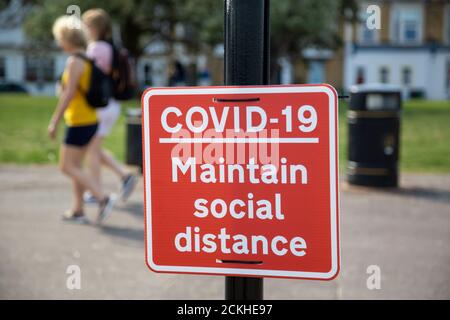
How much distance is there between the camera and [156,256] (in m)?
2.27

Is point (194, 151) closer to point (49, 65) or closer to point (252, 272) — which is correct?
point (252, 272)

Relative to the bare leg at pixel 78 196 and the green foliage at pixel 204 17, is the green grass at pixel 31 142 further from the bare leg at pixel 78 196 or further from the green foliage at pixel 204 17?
the green foliage at pixel 204 17

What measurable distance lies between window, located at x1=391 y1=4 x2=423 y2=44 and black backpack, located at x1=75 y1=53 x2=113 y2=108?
52.8m

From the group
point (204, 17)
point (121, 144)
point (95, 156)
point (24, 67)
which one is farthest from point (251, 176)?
point (24, 67)

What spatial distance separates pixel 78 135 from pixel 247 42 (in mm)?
4342

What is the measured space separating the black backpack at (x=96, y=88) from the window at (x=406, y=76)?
5310 centimetres

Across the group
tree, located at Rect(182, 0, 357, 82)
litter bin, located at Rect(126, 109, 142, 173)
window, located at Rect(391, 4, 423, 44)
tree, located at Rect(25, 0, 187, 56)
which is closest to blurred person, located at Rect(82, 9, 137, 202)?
litter bin, located at Rect(126, 109, 142, 173)

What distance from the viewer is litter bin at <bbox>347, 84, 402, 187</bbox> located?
821 cm

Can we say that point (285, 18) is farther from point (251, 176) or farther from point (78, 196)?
point (251, 176)

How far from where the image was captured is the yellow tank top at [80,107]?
6.34 meters

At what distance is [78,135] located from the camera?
6359 mm

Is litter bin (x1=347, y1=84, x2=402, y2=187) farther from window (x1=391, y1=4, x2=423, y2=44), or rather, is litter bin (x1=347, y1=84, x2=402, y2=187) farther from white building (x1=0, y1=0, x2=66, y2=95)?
white building (x1=0, y1=0, x2=66, y2=95)
